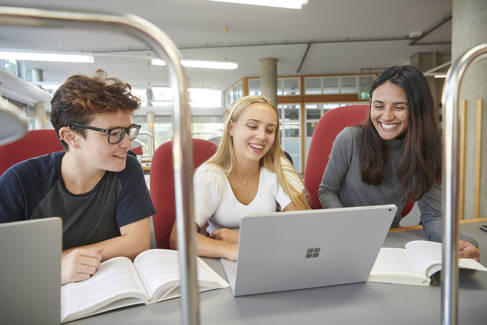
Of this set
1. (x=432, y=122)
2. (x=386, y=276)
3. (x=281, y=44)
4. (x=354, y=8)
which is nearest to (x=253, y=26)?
(x=281, y=44)

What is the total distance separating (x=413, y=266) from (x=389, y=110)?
0.78 meters

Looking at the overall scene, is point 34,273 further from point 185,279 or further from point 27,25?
point 27,25

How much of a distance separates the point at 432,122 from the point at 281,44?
21.4 feet

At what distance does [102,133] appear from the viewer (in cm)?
111

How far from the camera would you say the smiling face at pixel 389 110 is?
4.62 feet

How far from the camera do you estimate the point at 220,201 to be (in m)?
1.41

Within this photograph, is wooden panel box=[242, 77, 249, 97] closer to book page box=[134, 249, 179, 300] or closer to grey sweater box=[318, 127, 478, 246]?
grey sweater box=[318, 127, 478, 246]

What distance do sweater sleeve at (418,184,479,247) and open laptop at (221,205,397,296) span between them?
0.62m

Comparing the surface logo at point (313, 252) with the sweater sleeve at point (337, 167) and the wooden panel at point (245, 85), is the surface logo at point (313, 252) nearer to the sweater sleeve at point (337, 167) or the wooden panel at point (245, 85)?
the sweater sleeve at point (337, 167)

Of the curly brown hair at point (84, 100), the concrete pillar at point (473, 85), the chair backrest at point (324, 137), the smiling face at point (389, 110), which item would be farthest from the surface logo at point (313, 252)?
the concrete pillar at point (473, 85)

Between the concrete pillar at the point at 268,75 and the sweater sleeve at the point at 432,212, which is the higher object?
the concrete pillar at the point at 268,75

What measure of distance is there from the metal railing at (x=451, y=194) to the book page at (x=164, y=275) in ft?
1.67

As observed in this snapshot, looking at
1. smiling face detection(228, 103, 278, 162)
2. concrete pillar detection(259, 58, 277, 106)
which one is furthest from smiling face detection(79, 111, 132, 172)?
concrete pillar detection(259, 58, 277, 106)

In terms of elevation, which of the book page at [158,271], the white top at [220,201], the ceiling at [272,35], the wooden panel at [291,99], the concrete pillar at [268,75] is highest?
the ceiling at [272,35]
